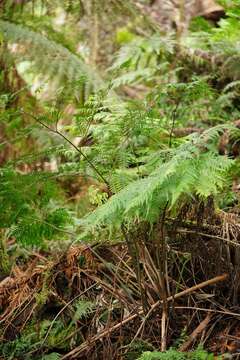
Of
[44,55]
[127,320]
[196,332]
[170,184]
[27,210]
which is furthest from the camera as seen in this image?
[44,55]

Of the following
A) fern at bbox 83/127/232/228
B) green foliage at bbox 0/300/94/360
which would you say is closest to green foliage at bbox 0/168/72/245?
green foliage at bbox 0/300/94/360

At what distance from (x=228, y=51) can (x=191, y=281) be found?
221 cm

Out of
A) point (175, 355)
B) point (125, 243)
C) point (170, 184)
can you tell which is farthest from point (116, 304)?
point (170, 184)

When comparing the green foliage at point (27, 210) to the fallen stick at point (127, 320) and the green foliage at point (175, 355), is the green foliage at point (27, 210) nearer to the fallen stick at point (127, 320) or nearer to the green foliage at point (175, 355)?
the fallen stick at point (127, 320)

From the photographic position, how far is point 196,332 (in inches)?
79.0

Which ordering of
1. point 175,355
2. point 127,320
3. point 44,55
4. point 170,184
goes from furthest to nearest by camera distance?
point 44,55
point 127,320
point 175,355
point 170,184

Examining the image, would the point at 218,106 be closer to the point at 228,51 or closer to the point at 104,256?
the point at 228,51

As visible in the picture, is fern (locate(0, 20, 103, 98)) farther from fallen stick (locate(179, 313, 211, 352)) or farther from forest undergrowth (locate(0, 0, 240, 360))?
fallen stick (locate(179, 313, 211, 352))

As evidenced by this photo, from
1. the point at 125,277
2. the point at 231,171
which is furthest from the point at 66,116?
the point at 125,277

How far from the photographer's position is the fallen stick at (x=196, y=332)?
1.94 m

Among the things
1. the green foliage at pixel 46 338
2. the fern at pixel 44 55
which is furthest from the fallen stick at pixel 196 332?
the fern at pixel 44 55

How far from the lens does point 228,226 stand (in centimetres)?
220

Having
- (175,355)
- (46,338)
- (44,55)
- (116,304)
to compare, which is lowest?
(46,338)

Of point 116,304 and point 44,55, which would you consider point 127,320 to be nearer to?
point 116,304
